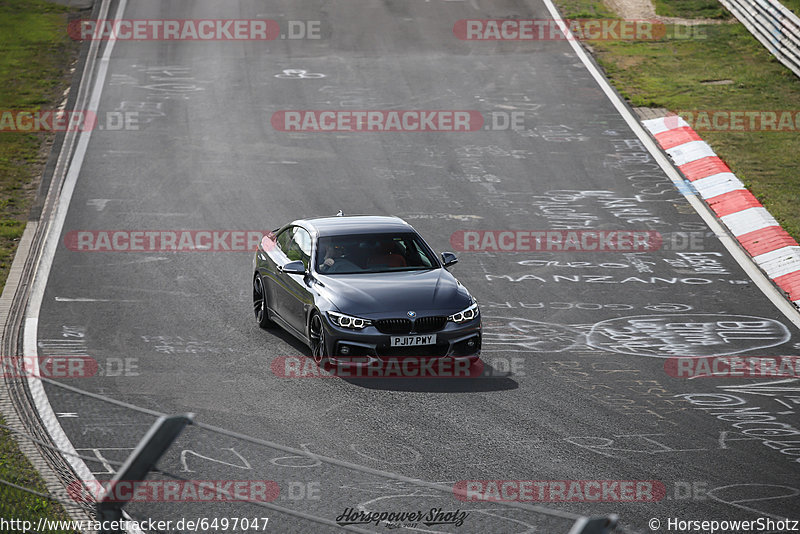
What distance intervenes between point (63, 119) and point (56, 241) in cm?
721

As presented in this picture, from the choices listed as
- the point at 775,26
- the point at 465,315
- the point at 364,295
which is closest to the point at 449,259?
the point at 465,315

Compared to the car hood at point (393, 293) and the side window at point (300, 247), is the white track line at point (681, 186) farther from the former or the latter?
the side window at point (300, 247)

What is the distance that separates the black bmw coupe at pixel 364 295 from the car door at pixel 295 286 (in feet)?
0.04

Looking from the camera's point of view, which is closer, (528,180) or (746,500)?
(746,500)

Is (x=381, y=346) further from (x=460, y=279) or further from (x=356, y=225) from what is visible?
(x=460, y=279)

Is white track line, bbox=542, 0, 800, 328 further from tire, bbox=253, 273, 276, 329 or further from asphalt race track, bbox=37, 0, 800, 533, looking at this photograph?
tire, bbox=253, 273, 276, 329

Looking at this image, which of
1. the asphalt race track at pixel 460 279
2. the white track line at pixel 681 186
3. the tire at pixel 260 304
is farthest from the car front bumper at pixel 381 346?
the white track line at pixel 681 186

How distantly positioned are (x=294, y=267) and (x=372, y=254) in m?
0.98

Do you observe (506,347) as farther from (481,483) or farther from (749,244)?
(749,244)

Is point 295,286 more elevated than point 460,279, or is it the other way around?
point 295,286

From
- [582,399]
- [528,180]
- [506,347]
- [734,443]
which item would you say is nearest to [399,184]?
[528,180]

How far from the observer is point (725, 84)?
2502 centimetres

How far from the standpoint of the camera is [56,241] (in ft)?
55.9

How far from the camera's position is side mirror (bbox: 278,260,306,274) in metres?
12.1
